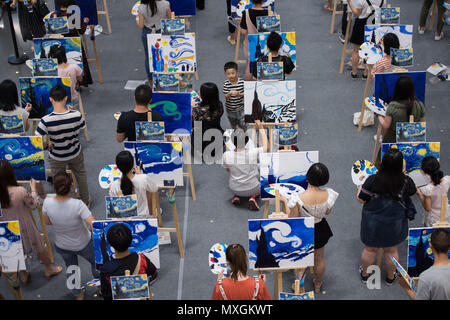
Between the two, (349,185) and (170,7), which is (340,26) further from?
(349,185)

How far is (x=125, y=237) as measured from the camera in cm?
505

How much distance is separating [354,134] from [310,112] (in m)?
0.80

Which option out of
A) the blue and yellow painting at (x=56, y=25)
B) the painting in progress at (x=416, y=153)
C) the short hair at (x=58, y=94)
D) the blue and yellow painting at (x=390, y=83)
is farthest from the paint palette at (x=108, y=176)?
the blue and yellow painting at (x=390, y=83)

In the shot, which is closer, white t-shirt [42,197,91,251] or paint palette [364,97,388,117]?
white t-shirt [42,197,91,251]

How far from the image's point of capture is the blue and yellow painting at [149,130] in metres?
6.57

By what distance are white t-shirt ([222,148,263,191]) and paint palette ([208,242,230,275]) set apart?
5.81ft

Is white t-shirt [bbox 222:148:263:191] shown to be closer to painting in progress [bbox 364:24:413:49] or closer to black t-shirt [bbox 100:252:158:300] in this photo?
black t-shirt [bbox 100:252:158:300]

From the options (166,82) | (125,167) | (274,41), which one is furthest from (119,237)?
(274,41)

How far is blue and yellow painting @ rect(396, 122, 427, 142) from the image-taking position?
6.68 meters

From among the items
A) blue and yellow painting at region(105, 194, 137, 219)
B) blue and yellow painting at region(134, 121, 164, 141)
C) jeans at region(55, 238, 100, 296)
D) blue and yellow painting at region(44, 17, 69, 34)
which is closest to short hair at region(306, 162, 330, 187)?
blue and yellow painting at region(105, 194, 137, 219)

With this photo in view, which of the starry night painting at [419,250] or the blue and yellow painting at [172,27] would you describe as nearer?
the starry night painting at [419,250]

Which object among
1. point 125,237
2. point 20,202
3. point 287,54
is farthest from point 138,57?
point 125,237

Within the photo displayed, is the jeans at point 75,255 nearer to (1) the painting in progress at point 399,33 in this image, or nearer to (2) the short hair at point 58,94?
(2) the short hair at point 58,94

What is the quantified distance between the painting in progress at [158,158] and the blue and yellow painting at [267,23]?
301 cm
